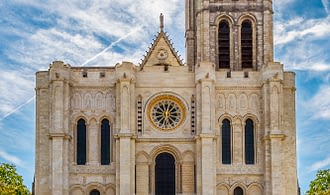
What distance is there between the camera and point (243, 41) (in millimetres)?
58938

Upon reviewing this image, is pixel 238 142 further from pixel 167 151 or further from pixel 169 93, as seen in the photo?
pixel 169 93

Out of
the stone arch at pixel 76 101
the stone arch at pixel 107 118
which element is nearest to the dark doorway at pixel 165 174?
the stone arch at pixel 107 118

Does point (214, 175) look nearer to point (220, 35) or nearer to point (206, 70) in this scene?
point (206, 70)

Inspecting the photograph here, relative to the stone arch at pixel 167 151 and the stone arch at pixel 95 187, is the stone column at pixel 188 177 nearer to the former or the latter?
the stone arch at pixel 167 151

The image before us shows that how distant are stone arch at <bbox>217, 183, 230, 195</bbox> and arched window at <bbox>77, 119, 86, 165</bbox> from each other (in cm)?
873

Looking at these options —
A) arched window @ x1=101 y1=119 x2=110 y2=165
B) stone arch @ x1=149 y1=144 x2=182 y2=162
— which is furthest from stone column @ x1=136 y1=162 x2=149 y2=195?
arched window @ x1=101 y1=119 x2=110 y2=165

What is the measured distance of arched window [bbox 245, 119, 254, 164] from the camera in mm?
54562

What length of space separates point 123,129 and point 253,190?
9133mm

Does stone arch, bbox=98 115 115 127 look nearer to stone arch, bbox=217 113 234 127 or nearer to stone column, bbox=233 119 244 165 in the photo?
stone arch, bbox=217 113 234 127

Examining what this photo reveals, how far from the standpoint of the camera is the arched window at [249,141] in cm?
5456

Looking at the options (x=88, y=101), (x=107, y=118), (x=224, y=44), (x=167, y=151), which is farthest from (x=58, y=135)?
(x=224, y=44)

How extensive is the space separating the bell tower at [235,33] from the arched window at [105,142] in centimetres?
796

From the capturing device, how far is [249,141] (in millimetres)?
54812

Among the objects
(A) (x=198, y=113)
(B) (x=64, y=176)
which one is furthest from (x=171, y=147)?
(B) (x=64, y=176)
